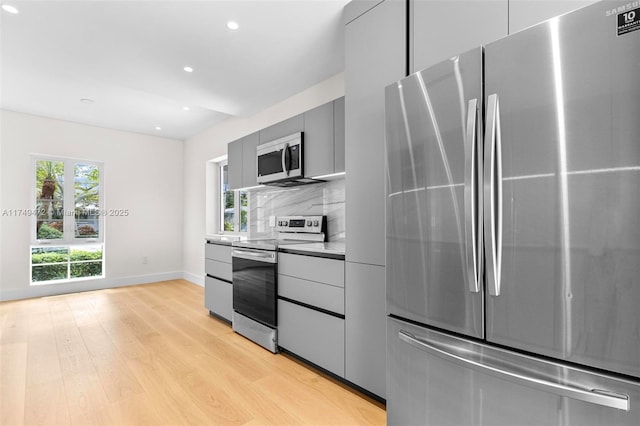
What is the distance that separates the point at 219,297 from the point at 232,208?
1.86 metres

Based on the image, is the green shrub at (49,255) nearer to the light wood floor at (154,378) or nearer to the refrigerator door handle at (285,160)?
the light wood floor at (154,378)

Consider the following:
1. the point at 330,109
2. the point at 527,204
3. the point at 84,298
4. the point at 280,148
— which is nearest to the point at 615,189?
the point at 527,204

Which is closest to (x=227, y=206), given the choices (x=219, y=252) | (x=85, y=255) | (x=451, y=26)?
(x=219, y=252)

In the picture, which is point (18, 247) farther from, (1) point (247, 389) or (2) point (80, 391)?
(1) point (247, 389)

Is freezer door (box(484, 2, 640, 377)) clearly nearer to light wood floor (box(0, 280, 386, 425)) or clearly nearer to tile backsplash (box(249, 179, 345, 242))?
light wood floor (box(0, 280, 386, 425))

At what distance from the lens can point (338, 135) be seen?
8.34 feet

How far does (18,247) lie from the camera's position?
4520mm

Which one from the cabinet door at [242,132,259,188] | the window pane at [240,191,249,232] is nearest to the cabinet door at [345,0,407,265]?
the cabinet door at [242,132,259,188]

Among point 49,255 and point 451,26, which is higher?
point 451,26

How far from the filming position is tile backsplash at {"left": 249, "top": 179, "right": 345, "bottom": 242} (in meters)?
3.02

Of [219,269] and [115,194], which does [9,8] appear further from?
[115,194]

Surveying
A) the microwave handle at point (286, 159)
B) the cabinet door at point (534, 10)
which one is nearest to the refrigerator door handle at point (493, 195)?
the cabinet door at point (534, 10)

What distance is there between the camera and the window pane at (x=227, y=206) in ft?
16.8

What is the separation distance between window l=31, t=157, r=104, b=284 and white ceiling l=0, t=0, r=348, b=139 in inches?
44.3
